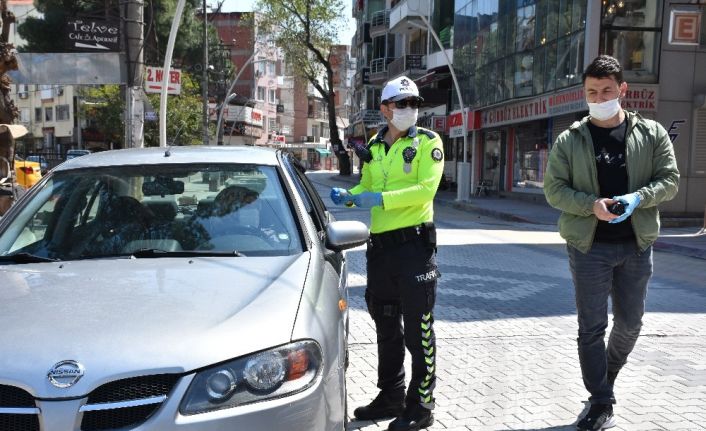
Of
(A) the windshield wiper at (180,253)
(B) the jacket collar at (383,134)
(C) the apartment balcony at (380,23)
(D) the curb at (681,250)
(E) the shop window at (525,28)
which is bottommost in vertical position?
(D) the curb at (681,250)

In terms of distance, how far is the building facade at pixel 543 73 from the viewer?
18.0 meters

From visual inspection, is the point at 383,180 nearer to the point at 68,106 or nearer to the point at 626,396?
the point at 626,396

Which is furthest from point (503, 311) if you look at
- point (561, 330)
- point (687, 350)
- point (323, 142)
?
point (323, 142)

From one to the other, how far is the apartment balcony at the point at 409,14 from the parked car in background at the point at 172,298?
96.5ft

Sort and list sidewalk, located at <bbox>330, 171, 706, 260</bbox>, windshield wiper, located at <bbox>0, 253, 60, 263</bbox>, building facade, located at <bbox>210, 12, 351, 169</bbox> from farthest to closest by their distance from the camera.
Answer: building facade, located at <bbox>210, 12, 351, 169</bbox>, sidewalk, located at <bbox>330, 171, 706, 260</bbox>, windshield wiper, located at <bbox>0, 253, 60, 263</bbox>

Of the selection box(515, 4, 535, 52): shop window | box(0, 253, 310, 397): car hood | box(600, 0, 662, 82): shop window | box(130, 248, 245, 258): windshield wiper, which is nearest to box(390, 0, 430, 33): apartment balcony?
box(515, 4, 535, 52): shop window

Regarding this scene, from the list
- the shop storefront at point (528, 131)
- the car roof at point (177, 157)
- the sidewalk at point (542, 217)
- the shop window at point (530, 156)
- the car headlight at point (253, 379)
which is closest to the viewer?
the car headlight at point (253, 379)

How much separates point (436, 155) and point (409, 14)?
104ft

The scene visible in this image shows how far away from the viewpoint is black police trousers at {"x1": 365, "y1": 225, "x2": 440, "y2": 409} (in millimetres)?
3424

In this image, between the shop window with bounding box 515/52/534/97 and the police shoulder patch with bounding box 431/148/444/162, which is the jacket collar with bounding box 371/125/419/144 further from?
the shop window with bounding box 515/52/534/97

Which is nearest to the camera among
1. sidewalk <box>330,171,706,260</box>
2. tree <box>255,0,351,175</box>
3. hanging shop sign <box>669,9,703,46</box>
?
sidewalk <box>330,171,706,260</box>

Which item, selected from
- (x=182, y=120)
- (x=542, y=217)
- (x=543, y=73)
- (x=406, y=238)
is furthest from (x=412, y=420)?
(x=182, y=120)

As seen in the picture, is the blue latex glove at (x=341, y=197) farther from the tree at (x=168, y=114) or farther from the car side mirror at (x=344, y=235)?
the tree at (x=168, y=114)

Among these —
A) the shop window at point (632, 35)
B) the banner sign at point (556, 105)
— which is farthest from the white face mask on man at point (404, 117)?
the shop window at point (632, 35)
